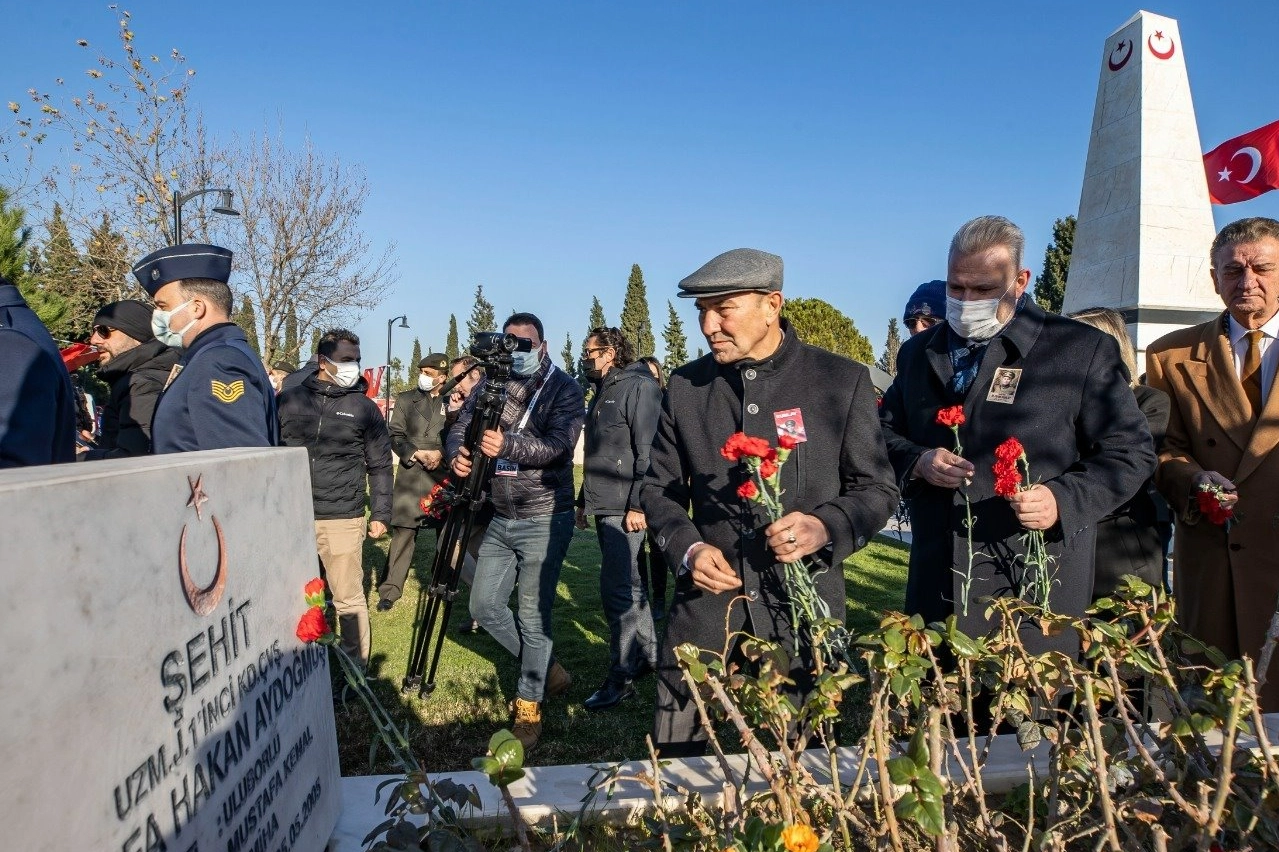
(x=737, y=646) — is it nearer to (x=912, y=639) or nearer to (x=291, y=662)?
(x=912, y=639)

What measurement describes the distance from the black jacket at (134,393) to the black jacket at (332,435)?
0.83 m

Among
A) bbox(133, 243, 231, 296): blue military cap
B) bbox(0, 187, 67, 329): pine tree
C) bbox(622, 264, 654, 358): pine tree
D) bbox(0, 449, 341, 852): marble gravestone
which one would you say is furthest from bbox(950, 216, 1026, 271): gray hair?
bbox(622, 264, 654, 358): pine tree

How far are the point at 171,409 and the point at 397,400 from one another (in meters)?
4.94

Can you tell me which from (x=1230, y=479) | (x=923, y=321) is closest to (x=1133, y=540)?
(x=1230, y=479)

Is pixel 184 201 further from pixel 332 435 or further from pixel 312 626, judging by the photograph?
pixel 312 626

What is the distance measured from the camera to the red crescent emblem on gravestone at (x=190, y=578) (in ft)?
4.42

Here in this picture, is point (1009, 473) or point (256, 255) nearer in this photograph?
point (1009, 473)

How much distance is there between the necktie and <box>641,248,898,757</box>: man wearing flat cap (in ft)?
5.10

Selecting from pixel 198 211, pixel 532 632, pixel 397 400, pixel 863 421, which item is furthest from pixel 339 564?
pixel 198 211

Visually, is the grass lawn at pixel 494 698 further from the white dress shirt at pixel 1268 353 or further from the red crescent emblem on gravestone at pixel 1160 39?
the red crescent emblem on gravestone at pixel 1160 39

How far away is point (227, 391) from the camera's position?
2.96 meters

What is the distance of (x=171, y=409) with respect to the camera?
296 cm

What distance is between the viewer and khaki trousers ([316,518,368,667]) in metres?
5.25

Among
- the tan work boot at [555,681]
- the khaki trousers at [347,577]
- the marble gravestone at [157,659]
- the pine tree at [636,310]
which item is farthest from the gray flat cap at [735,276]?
the pine tree at [636,310]
